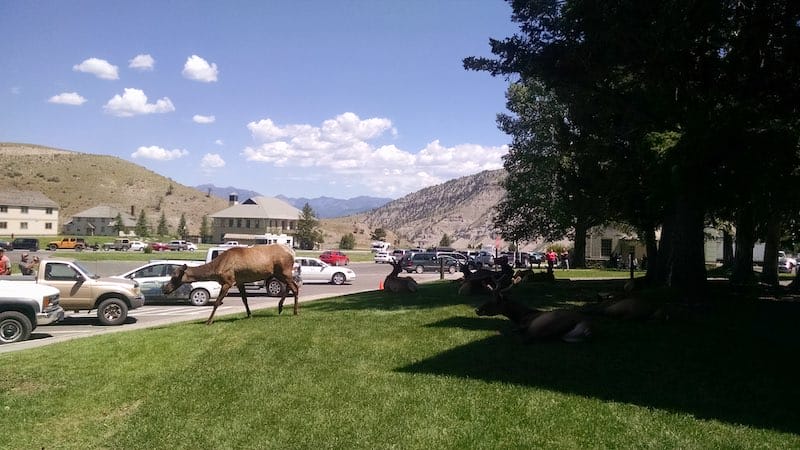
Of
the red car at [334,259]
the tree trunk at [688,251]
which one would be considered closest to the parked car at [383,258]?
the red car at [334,259]

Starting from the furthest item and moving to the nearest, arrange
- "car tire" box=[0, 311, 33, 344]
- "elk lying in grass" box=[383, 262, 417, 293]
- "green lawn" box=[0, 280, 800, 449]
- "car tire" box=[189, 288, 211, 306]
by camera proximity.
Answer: "car tire" box=[189, 288, 211, 306]
"elk lying in grass" box=[383, 262, 417, 293]
"car tire" box=[0, 311, 33, 344]
"green lawn" box=[0, 280, 800, 449]

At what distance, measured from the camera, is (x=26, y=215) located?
319 ft

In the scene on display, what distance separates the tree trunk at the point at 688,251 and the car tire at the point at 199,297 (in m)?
15.9

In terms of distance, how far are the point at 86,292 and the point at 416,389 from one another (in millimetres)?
12936

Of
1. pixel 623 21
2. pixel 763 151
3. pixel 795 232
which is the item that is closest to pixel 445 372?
pixel 763 151

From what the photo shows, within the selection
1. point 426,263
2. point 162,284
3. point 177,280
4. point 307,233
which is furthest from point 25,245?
point 177,280

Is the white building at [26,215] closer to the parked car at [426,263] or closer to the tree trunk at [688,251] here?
the parked car at [426,263]

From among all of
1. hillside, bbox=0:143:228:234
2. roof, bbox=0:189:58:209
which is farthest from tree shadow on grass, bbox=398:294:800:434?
hillside, bbox=0:143:228:234

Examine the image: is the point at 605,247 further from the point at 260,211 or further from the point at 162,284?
the point at 260,211

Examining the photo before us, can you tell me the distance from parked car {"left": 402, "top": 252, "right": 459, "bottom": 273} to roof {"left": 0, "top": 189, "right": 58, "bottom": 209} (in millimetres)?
77083

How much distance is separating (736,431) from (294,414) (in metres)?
4.50

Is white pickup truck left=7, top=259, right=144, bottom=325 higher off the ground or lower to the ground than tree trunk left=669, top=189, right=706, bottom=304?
lower

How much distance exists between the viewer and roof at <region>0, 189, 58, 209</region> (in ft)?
311

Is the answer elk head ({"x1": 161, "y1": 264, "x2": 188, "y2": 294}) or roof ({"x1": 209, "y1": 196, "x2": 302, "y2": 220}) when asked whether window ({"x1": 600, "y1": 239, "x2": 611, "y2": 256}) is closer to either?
elk head ({"x1": 161, "y1": 264, "x2": 188, "y2": 294})
